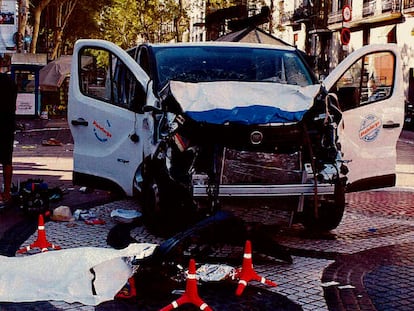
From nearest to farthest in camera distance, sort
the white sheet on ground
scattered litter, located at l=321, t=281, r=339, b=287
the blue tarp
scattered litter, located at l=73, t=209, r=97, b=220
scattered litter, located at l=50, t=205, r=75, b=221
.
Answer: the white sheet on ground
scattered litter, located at l=321, t=281, r=339, b=287
the blue tarp
scattered litter, located at l=50, t=205, r=75, b=221
scattered litter, located at l=73, t=209, r=97, b=220

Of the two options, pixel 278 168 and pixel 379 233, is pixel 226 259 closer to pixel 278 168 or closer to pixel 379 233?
pixel 278 168

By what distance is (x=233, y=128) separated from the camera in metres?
7.19

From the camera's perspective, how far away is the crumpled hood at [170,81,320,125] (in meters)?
7.17

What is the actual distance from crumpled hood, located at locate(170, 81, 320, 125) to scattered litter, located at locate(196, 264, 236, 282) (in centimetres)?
156

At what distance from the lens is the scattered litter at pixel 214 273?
6070 mm

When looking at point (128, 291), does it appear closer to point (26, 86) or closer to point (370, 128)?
point (370, 128)

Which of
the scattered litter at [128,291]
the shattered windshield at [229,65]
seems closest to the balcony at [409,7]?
the shattered windshield at [229,65]

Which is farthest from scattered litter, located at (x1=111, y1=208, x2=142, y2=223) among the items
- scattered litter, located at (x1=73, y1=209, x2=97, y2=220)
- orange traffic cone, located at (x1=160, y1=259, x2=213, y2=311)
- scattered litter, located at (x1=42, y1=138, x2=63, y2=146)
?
scattered litter, located at (x1=42, y1=138, x2=63, y2=146)

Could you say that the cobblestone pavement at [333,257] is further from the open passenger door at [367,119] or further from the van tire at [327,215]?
the open passenger door at [367,119]

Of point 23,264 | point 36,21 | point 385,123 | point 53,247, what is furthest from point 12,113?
point 36,21

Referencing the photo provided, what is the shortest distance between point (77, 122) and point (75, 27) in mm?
44162

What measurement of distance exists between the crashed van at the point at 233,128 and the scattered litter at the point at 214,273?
103 cm

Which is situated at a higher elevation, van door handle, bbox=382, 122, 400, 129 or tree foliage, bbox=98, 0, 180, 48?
tree foliage, bbox=98, 0, 180, 48

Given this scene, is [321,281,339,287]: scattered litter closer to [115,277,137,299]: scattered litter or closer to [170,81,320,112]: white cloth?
[115,277,137,299]: scattered litter
